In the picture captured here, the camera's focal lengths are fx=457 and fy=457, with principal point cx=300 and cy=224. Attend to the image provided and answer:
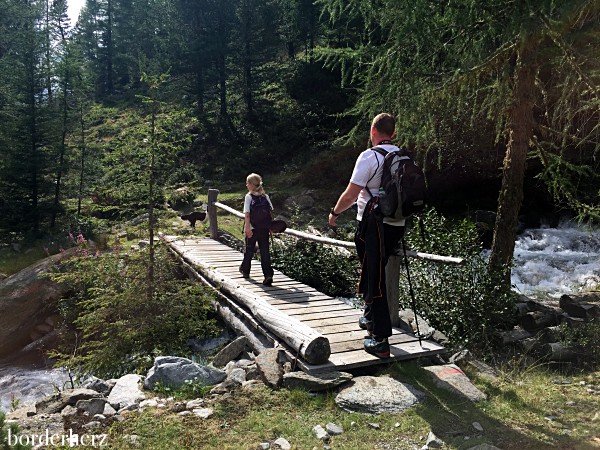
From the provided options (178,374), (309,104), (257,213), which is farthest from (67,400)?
(309,104)

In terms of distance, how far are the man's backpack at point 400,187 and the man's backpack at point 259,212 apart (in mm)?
3723

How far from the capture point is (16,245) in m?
16.6

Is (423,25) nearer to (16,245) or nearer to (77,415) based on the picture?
(77,415)

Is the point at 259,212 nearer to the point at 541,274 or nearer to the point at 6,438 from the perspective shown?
the point at 6,438

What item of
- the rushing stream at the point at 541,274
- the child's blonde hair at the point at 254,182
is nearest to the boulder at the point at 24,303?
the rushing stream at the point at 541,274

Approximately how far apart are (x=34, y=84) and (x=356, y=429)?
18.6m

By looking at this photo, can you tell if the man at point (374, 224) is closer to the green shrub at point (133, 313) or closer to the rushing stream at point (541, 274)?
the green shrub at point (133, 313)

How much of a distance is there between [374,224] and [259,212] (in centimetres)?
359

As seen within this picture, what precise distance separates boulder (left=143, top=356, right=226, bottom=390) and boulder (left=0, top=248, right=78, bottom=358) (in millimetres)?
7282

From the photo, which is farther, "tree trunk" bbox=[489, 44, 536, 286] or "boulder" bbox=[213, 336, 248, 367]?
"tree trunk" bbox=[489, 44, 536, 286]

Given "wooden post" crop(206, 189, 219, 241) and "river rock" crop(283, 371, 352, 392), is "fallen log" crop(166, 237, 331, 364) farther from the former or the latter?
"wooden post" crop(206, 189, 219, 241)

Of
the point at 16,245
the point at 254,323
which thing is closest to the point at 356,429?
the point at 254,323

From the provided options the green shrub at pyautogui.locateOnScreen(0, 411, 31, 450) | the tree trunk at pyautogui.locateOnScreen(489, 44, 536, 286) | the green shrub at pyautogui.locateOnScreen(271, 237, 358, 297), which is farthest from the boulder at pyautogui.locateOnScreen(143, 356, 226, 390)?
the green shrub at pyautogui.locateOnScreen(271, 237, 358, 297)

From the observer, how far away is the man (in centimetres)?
447
